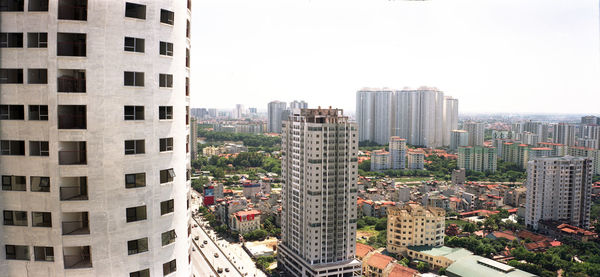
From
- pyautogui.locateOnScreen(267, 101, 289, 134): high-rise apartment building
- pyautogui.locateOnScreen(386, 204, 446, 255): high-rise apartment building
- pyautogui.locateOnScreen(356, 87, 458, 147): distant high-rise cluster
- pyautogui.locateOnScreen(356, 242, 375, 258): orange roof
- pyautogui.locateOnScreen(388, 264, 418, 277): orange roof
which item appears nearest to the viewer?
pyautogui.locateOnScreen(388, 264, 418, 277): orange roof

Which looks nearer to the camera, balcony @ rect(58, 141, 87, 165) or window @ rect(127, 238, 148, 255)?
balcony @ rect(58, 141, 87, 165)

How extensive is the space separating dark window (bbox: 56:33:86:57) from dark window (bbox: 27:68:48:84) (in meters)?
0.11

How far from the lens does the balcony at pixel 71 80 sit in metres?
1.84

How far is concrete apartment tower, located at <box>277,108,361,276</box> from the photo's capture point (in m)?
7.20

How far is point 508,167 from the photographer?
1991cm

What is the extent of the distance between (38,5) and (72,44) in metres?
0.22

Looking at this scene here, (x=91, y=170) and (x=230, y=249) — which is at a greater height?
(x=91, y=170)

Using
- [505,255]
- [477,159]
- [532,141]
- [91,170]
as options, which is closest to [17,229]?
[91,170]

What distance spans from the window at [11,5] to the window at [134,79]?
51 cm

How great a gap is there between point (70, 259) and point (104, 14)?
3.65 feet

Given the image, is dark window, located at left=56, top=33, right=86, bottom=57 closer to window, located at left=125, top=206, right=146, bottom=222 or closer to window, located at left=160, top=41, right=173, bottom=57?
window, located at left=160, top=41, right=173, bottom=57

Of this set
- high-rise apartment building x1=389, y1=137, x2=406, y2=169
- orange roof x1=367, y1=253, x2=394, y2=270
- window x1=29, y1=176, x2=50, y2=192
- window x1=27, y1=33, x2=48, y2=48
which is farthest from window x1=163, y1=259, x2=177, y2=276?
high-rise apartment building x1=389, y1=137, x2=406, y2=169

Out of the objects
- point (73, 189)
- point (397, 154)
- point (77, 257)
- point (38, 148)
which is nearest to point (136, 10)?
point (38, 148)

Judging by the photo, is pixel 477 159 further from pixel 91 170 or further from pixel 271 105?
pixel 91 170
